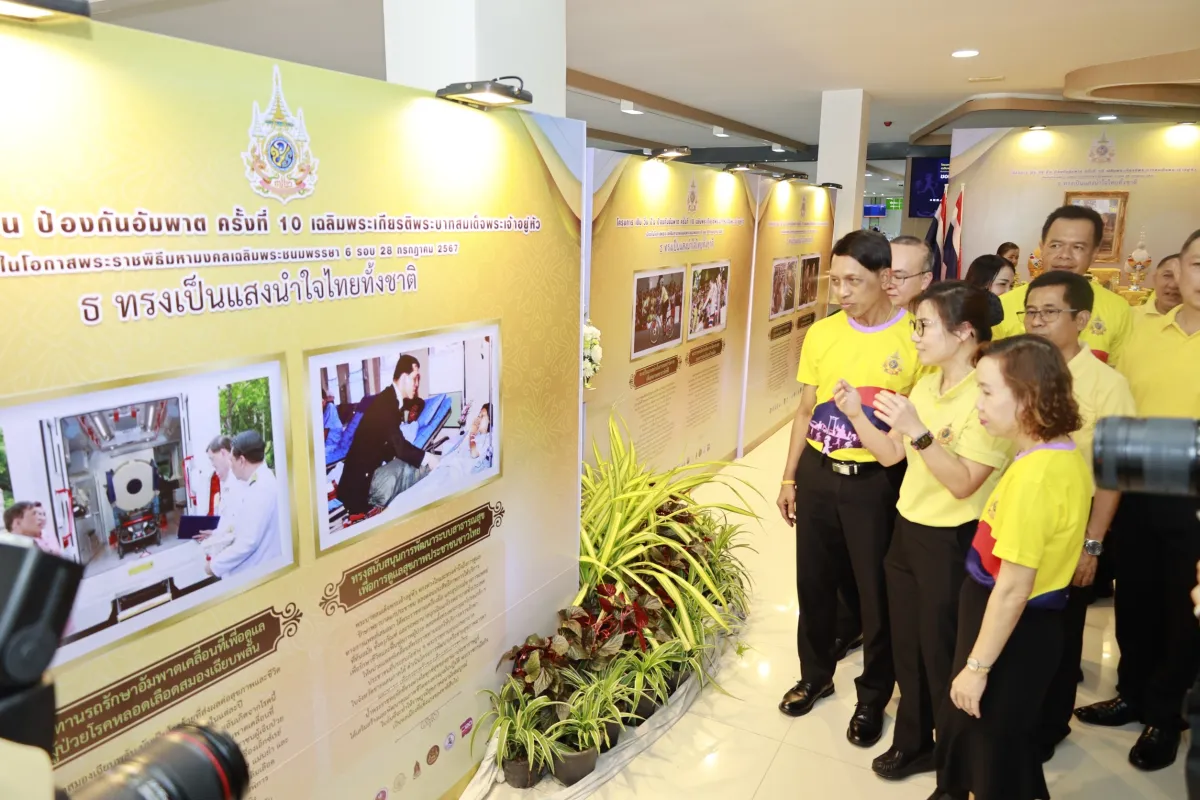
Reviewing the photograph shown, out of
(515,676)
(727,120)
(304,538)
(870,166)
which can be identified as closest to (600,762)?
(515,676)

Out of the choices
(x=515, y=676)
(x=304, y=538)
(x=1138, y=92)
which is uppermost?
(x=1138, y=92)

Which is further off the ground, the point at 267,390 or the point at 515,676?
the point at 267,390

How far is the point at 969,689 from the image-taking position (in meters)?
1.94

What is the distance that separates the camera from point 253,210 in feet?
5.35

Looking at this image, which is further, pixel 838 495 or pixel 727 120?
pixel 727 120

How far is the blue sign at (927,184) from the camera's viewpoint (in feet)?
41.9

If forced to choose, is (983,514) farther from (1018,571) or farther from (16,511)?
(16,511)

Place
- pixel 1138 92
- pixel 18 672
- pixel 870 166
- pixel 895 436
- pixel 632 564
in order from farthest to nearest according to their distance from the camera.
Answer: pixel 870 166, pixel 1138 92, pixel 632 564, pixel 895 436, pixel 18 672

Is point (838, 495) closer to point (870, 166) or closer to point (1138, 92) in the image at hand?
point (1138, 92)

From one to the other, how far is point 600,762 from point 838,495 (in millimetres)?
1213

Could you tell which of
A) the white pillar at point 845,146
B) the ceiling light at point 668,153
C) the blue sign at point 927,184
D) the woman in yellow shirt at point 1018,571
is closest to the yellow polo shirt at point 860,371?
the woman in yellow shirt at point 1018,571

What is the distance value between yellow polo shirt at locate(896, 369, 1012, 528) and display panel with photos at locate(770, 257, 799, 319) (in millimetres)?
4103

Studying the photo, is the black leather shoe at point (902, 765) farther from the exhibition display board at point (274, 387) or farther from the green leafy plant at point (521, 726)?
the exhibition display board at point (274, 387)

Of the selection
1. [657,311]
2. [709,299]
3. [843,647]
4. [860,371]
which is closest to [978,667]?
[860,371]
